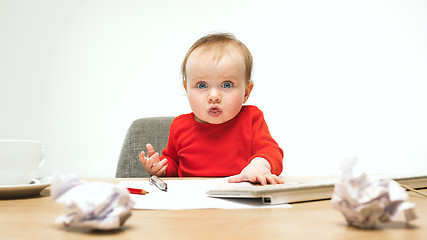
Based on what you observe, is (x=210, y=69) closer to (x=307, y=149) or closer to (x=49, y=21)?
(x=307, y=149)

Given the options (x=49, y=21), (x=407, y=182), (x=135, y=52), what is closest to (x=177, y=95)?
(x=135, y=52)

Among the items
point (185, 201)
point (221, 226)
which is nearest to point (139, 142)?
point (185, 201)

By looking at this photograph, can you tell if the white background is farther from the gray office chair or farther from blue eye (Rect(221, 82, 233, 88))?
blue eye (Rect(221, 82, 233, 88))

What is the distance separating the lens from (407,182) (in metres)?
0.79

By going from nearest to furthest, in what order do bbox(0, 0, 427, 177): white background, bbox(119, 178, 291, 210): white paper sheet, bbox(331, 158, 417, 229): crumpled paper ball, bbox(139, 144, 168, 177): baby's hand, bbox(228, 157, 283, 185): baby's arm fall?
bbox(331, 158, 417, 229): crumpled paper ball
bbox(119, 178, 291, 210): white paper sheet
bbox(228, 157, 283, 185): baby's arm
bbox(139, 144, 168, 177): baby's hand
bbox(0, 0, 427, 177): white background

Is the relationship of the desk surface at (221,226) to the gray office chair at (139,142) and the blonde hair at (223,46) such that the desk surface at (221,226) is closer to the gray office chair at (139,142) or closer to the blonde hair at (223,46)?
the blonde hair at (223,46)

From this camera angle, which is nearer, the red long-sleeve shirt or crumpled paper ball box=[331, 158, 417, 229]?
crumpled paper ball box=[331, 158, 417, 229]

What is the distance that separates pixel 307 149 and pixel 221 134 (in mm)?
1893

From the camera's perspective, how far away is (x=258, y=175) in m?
0.89

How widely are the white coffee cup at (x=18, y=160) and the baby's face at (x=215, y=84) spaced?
60 centimetres

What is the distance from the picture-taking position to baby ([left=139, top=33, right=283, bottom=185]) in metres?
1.23

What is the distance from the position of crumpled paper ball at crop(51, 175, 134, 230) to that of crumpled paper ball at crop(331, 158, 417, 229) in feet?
0.71

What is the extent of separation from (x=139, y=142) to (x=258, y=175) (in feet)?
2.85

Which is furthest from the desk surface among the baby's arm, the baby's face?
the baby's face
